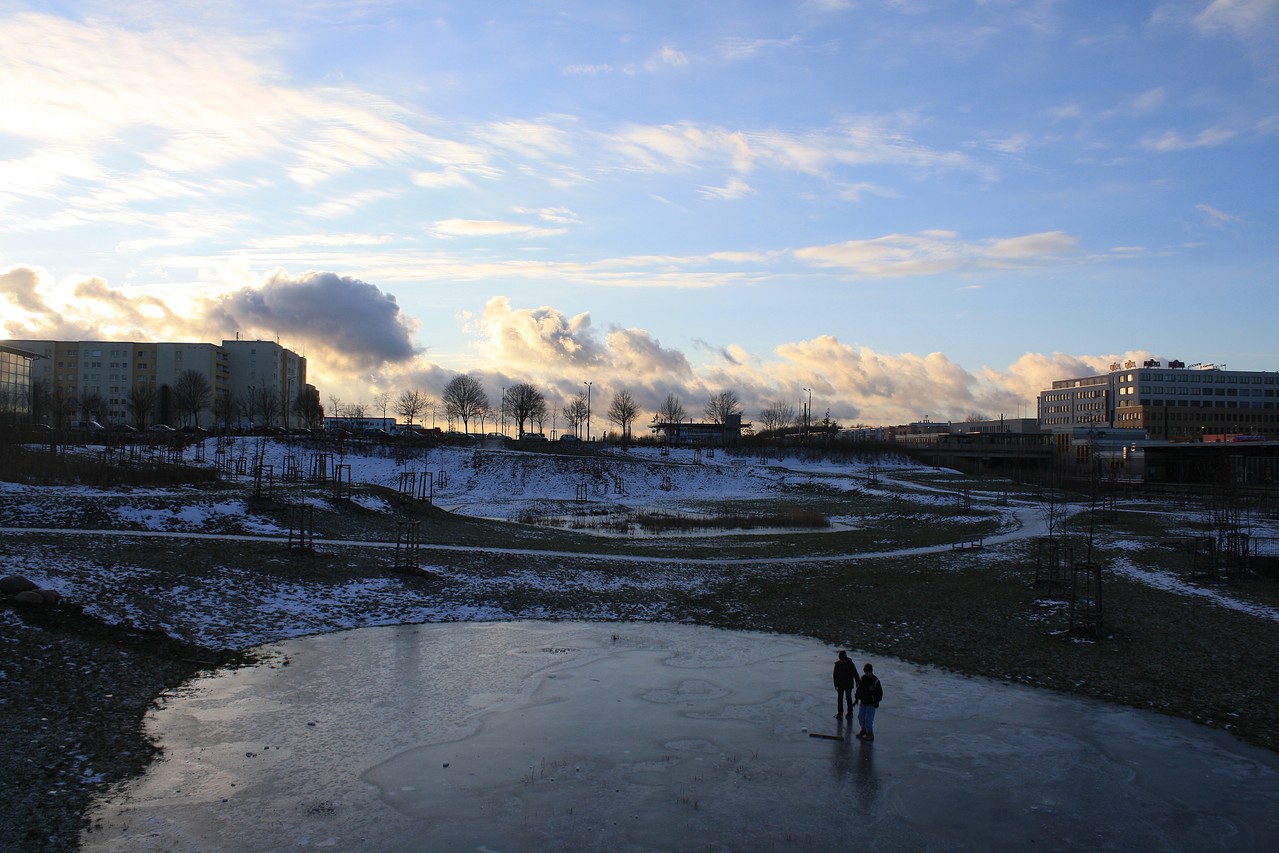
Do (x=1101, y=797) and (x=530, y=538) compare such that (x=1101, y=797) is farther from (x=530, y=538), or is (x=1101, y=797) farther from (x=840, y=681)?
(x=530, y=538)

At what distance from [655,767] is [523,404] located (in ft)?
447

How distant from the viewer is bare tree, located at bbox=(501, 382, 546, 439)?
5837 inches

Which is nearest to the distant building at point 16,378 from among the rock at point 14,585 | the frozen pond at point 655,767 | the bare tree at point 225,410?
the bare tree at point 225,410

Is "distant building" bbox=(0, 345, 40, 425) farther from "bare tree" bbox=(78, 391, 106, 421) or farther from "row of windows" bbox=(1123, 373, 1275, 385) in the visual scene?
"row of windows" bbox=(1123, 373, 1275, 385)

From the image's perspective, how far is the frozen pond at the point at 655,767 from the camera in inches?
463

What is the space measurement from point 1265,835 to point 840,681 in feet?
23.1

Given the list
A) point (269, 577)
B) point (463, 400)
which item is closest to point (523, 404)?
point (463, 400)

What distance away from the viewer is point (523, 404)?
148500 millimetres

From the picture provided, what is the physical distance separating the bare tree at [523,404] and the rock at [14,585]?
12299 cm

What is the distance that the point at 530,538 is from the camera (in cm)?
4591

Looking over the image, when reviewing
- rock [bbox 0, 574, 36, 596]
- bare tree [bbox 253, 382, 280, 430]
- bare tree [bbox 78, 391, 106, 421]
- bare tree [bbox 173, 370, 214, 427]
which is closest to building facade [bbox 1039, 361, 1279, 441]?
bare tree [bbox 253, 382, 280, 430]

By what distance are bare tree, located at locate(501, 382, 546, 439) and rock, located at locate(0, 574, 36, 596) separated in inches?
4842

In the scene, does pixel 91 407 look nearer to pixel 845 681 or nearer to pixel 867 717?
pixel 845 681

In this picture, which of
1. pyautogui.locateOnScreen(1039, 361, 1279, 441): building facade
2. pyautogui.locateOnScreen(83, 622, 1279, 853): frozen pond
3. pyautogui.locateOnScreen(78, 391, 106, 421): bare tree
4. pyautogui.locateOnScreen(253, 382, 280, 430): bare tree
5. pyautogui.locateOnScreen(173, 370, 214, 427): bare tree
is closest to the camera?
pyautogui.locateOnScreen(83, 622, 1279, 853): frozen pond
